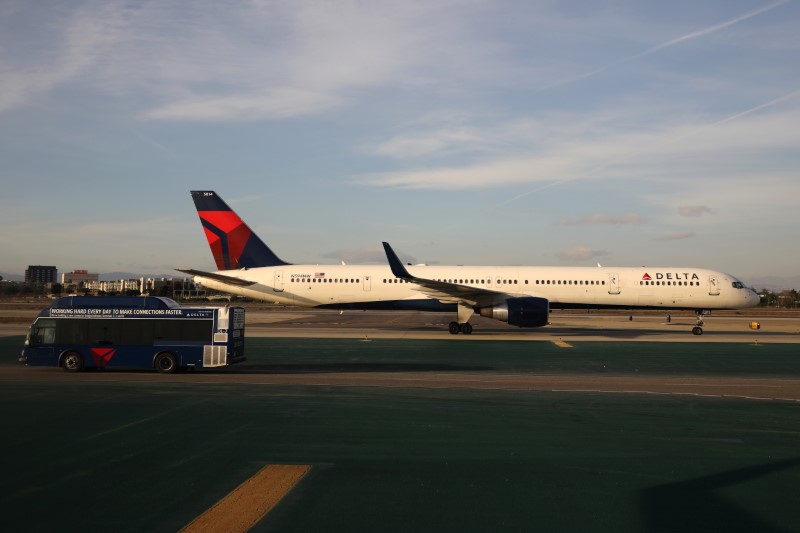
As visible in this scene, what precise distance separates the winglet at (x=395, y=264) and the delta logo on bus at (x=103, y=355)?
57.4ft

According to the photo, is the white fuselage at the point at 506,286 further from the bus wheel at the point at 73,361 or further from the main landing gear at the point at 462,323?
the bus wheel at the point at 73,361

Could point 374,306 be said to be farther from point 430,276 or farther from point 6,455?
point 6,455

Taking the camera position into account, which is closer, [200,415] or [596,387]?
[200,415]

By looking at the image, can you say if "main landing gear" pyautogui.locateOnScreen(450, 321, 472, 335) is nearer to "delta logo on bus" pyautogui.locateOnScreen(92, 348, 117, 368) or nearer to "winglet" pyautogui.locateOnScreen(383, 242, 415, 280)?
"winglet" pyautogui.locateOnScreen(383, 242, 415, 280)

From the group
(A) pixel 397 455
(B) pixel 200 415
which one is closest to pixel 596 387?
(A) pixel 397 455

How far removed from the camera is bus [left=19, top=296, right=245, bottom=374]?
2212cm

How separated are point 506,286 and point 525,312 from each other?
423 centimetres

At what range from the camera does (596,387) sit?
2014 centimetres

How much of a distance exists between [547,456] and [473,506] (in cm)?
320

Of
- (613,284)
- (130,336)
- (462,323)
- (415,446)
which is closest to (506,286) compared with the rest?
(462,323)

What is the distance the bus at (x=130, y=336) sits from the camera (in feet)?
72.6

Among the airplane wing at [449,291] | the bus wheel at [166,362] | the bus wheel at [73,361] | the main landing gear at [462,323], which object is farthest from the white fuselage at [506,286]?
the bus wheel at [166,362]

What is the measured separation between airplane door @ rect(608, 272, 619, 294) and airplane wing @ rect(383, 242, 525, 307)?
655 cm

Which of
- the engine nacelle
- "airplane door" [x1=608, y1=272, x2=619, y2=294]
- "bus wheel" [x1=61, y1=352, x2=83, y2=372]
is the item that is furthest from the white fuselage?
"bus wheel" [x1=61, y1=352, x2=83, y2=372]
